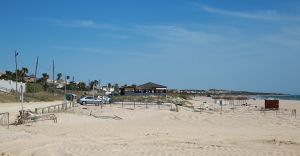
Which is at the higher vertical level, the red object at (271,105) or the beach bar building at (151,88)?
the beach bar building at (151,88)

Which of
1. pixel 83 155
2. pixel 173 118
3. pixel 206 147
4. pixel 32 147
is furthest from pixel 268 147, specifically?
pixel 173 118

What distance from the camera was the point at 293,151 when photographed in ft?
43.7

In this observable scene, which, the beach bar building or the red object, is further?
the beach bar building

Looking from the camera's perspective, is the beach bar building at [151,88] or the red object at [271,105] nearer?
the red object at [271,105]

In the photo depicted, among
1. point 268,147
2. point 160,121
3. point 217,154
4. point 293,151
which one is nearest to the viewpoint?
point 217,154

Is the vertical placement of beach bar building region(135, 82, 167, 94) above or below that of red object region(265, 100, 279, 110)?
above

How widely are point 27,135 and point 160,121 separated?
11846 millimetres

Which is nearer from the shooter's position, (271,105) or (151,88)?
(271,105)

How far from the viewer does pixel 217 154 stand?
1247cm

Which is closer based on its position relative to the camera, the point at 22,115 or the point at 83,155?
the point at 83,155

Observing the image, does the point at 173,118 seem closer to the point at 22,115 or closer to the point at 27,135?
the point at 22,115

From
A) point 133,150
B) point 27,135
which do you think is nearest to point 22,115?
point 27,135

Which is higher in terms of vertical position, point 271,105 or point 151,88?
point 151,88

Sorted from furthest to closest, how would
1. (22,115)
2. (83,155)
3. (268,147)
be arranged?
(22,115)
(268,147)
(83,155)
